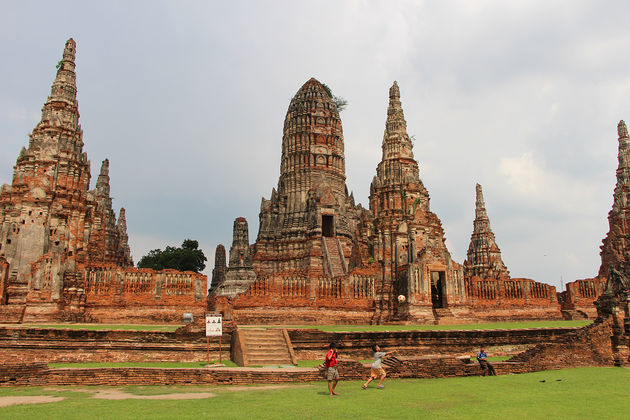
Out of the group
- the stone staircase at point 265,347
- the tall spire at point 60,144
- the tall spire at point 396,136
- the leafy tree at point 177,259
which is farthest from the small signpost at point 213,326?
the leafy tree at point 177,259

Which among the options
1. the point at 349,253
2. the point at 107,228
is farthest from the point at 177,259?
the point at 349,253

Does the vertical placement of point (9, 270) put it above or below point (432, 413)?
above

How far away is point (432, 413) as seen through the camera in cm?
844

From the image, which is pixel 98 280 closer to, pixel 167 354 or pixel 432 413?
pixel 167 354

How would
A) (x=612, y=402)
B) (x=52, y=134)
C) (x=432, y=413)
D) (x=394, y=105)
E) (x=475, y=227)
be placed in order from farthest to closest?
(x=475, y=227) < (x=394, y=105) < (x=52, y=134) < (x=612, y=402) < (x=432, y=413)

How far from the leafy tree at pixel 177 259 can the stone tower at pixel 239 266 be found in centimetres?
1593

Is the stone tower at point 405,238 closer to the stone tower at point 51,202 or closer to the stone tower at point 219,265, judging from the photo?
the stone tower at point 51,202

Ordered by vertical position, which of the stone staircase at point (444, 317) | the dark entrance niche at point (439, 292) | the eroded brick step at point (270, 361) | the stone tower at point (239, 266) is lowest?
the eroded brick step at point (270, 361)

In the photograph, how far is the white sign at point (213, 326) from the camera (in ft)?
46.3

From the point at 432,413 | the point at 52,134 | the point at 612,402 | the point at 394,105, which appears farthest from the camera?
the point at 394,105

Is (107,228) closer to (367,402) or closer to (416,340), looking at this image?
(416,340)

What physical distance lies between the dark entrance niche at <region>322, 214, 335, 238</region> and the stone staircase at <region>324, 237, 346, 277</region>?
5.33 ft

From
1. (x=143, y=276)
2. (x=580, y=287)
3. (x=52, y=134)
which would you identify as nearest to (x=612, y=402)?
(x=143, y=276)

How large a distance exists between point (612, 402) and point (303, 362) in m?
8.50
